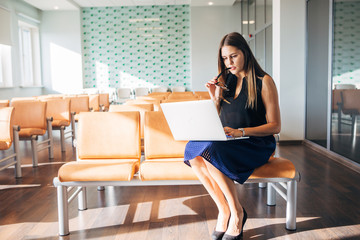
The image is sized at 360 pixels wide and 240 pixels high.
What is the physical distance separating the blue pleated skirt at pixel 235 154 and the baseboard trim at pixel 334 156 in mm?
2214

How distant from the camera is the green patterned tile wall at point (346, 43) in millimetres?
3816

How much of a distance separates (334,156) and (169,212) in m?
2.76

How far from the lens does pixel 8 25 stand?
947 cm

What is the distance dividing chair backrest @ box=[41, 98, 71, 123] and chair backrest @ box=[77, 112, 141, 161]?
9.12ft

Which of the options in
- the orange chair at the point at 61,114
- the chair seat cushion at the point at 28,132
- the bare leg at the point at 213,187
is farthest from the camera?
the orange chair at the point at 61,114

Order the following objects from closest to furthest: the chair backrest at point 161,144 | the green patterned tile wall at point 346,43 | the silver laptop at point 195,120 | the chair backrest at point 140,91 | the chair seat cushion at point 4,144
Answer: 1. the silver laptop at point 195,120
2. the chair backrest at point 161,144
3. the chair seat cushion at point 4,144
4. the green patterned tile wall at point 346,43
5. the chair backrest at point 140,91

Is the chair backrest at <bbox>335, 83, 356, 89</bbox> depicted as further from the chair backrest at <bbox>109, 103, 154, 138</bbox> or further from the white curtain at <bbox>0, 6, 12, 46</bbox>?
the white curtain at <bbox>0, 6, 12, 46</bbox>

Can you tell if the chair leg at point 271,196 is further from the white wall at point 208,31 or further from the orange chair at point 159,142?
the white wall at point 208,31


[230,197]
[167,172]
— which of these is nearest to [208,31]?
[167,172]

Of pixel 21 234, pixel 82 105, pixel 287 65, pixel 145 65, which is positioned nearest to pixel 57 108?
pixel 82 105

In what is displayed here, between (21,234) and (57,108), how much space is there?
335 cm

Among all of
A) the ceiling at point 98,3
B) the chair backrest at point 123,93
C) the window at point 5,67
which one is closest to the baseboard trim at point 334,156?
the ceiling at point 98,3

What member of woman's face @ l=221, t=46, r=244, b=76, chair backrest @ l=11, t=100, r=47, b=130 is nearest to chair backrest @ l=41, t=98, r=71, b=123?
chair backrest @ l=11, t=100, r=47, b=130

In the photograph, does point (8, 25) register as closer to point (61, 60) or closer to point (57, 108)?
point (61, 60)
